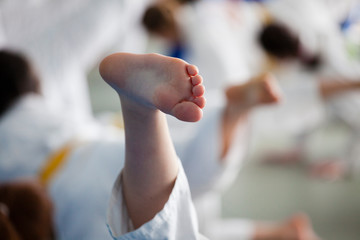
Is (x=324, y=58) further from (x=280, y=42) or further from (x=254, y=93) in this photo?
(x=254, y=93)

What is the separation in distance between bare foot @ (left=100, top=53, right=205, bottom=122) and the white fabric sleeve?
9 centimetres

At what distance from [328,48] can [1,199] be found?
112 centimetres

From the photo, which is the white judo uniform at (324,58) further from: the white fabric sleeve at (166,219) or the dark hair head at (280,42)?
the white fabric sleeve at (166,219)

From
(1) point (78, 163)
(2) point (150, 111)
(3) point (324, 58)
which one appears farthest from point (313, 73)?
(2) point (150, 111)

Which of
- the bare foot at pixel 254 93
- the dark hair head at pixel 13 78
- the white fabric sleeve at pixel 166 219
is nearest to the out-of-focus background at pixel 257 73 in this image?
the dark hair head at pixel 13 78

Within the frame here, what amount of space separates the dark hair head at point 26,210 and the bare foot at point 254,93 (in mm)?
295

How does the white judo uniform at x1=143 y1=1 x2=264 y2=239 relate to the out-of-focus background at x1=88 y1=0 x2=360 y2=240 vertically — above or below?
above

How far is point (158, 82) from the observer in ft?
1.01

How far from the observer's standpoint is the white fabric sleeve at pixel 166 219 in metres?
0.32

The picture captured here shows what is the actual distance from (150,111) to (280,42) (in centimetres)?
82

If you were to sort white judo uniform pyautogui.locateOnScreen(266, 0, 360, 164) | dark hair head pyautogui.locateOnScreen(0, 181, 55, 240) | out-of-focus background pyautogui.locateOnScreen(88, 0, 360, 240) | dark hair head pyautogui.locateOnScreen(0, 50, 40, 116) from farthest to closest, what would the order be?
1. white judo uniform pyautogui.locateOnScreen(266, 0, 360, 164)
2. out-of-focus background pyautogui.locateOnScreen(88, 0, 360, 240)
3. dark hair head pyautogui.locateOnScreen(0, 50, 40, 116)
4. dark hair head pyautogui.locateOnScreen(0, 181, 55, 240)

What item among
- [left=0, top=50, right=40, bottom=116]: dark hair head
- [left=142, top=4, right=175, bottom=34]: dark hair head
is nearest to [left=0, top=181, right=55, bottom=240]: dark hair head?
[left=0, top=50, right=40, bottom=116]: dark hair head

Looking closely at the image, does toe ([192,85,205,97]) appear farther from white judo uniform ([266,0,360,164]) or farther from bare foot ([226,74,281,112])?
white judo uniform ([266,0,360,164])

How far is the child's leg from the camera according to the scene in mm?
295
